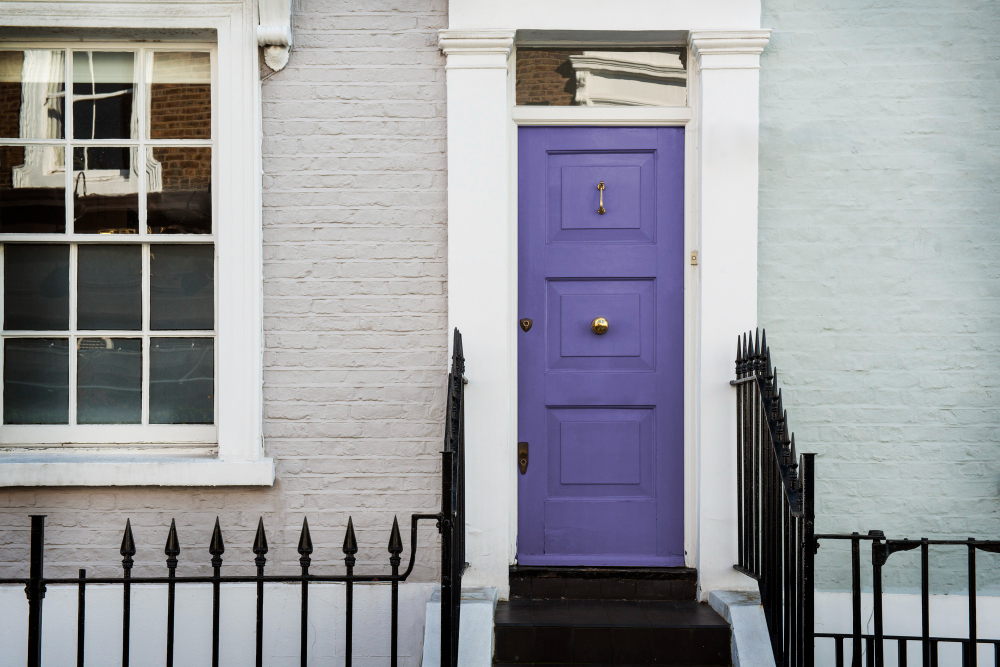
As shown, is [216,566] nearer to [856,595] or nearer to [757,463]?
[757,463]

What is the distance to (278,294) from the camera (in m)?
4.11

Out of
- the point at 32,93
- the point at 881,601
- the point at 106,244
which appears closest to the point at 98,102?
the point at 32,93

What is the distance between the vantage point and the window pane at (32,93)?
13.8ft

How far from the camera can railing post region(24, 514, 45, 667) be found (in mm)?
3131

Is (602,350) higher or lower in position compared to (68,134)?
lower

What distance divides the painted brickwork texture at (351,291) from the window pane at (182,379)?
33 cm

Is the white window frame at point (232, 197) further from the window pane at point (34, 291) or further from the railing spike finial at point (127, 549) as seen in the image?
the railing spike finial at point (127, 549)

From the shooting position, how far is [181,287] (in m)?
4.22

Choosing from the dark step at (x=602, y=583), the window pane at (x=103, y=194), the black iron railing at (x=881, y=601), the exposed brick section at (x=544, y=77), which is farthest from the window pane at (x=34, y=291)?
the black iron railing at (x=881, y=601)

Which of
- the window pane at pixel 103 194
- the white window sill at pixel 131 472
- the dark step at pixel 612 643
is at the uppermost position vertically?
the window pane at pixel 103 194

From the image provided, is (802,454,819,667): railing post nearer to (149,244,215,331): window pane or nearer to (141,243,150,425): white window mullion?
(149,244,215,331): window pane

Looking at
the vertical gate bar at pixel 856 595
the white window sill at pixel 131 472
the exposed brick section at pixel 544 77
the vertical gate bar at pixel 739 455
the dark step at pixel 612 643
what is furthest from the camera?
the exposed brick section at pixel 544 77

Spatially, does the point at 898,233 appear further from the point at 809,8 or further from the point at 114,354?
the point at 114,354

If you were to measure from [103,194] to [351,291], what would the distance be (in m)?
1.33
